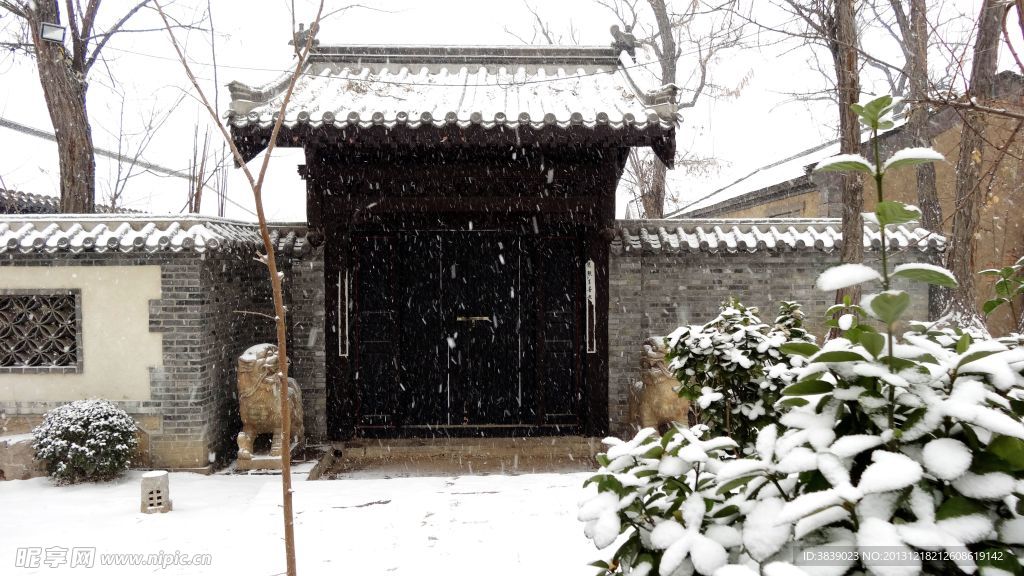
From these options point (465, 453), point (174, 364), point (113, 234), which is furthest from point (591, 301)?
point (113, 234)

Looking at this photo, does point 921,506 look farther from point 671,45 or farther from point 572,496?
point 671,45

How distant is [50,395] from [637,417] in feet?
19.0

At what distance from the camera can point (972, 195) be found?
658 cm

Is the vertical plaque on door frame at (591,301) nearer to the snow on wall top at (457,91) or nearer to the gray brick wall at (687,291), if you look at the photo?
the gray brick wall at (687,291)

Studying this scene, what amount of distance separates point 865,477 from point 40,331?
7.20m

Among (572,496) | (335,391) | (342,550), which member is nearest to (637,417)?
(572,496)

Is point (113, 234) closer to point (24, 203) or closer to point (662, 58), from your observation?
point (24, 203)

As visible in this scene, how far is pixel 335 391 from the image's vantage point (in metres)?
7.07

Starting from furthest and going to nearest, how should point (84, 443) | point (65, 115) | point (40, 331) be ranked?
1. point (65, 115)
2. point (40, 331)
3. point (84, 443)

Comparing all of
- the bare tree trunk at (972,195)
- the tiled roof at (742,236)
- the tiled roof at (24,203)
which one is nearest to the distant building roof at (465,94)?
the tiled roof at (742,236)

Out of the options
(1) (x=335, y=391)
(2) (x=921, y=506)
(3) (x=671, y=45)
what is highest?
(3) (x=671, y=45)

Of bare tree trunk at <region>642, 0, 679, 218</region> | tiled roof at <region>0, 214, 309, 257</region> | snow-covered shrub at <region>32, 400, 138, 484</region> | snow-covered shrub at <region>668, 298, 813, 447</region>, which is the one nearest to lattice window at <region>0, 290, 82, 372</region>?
tiled roof at <region>0, 214, 309, 257</region>

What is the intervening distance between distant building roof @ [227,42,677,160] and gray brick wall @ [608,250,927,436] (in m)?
1.52

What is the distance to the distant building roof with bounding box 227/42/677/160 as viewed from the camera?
5875 millimetres
